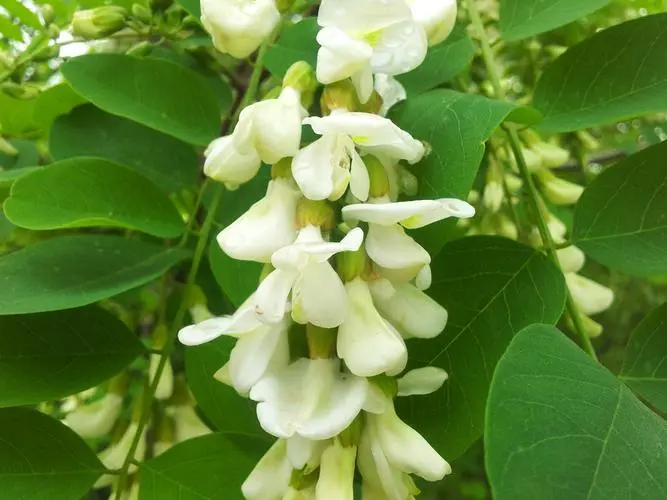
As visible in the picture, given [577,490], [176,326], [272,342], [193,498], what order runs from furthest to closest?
[176,326] < [193,498] < [272,342] < [577,490]

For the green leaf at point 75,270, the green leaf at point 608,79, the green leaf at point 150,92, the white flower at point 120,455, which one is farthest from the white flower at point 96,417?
the green leaf at point 608,79

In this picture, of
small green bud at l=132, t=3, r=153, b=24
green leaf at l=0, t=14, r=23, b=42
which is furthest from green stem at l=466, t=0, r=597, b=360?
green leaf at l=0, t=14, r=23, b=42

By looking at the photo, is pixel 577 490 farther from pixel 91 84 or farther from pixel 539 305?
pixel 91 84

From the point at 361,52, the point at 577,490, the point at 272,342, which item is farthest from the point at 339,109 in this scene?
the point at 577,490

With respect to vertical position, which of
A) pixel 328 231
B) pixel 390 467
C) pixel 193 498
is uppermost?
pixel 328 231

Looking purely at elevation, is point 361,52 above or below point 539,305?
above

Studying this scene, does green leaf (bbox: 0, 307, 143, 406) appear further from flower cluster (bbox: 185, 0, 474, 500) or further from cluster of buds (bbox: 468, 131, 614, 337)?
cluster of buds (bbox: 468, 131, 614, 337)

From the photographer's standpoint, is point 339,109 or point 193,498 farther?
point 193,498
